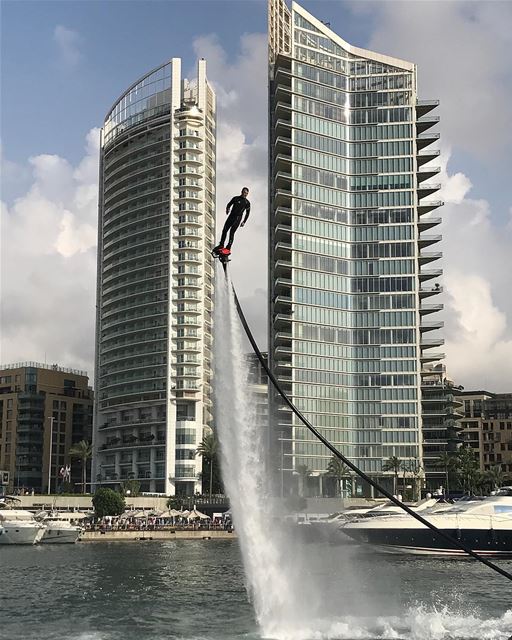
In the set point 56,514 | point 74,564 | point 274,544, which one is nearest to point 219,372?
point 274,544

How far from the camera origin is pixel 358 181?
639 feet

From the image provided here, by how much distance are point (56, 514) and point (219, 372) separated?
105 meters

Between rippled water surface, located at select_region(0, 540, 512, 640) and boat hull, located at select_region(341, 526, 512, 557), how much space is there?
11.2 meters

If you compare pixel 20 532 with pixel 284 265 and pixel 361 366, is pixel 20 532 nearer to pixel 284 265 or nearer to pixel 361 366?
pixel 284 265

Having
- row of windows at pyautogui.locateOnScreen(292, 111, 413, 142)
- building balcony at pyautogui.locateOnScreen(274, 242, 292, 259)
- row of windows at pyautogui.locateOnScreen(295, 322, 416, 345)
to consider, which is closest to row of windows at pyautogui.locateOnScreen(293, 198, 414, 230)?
building balcony at pyautogui.locateOnScreen(274, 242, 292, 259)

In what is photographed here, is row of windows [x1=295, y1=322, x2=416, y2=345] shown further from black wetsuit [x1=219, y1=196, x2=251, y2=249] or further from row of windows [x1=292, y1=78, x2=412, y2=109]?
black wetsuit [x1=219, y1=196, x2=251, y2=249]

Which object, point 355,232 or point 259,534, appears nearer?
point 259,534

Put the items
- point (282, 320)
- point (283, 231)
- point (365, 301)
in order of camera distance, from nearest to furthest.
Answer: point (282, 320)
point (283, 231)
point (365, 301)

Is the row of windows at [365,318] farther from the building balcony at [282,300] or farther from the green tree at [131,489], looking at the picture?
the green tree at [131,489]

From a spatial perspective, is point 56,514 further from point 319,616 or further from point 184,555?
point 319,616

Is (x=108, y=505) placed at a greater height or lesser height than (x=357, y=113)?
lesser

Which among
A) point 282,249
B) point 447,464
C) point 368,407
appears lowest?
point 447,464

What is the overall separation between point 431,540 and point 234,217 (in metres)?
72.2

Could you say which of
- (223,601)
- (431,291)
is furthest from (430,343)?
(223,601)
